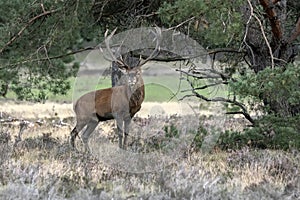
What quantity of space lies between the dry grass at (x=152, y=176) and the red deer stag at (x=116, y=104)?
131cm

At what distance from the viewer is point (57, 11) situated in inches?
483

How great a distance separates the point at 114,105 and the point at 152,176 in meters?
3.78

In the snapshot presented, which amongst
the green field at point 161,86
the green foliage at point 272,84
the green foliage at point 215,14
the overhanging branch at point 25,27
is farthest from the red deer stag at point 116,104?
the green foliage at point 272,84

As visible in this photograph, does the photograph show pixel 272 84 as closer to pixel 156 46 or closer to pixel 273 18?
pixel 273 18

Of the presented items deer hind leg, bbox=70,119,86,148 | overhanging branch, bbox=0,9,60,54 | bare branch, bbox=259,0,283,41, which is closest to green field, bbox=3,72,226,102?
deer hind leg, bbox=70,119,86,148

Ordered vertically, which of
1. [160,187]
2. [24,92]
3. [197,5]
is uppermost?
[197,5]

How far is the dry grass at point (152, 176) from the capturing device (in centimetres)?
681

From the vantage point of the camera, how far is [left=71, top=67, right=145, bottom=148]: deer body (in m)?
11.4

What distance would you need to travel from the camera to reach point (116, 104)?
11633 mm

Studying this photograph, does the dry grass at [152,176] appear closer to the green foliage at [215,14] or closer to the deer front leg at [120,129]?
the deer front leg at [120,129]

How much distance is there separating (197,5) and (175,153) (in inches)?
93.4

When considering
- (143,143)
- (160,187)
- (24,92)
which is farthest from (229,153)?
(24,92)

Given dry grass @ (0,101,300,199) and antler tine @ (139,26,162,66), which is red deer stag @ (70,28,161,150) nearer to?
antler tine @ (139,26,162,66)

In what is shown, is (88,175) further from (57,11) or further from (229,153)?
(57,11)
